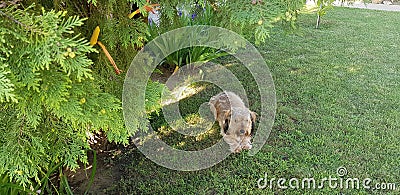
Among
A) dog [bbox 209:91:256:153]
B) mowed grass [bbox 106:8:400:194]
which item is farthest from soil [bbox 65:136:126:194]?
dog [bbox 209:91:256:153]

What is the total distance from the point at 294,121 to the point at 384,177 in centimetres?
87

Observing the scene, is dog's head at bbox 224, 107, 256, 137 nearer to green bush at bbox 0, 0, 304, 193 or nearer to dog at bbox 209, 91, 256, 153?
dog at bbox 209, 91, 256, 153

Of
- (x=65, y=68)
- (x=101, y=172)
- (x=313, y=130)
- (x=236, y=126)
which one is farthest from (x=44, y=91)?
(x=313, y=130)

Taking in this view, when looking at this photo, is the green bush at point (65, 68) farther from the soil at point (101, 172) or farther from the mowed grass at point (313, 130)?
the soil at point (101, 172)

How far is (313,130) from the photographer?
2.83 meters

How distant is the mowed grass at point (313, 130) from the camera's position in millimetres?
2268

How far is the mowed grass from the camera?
7.44ft

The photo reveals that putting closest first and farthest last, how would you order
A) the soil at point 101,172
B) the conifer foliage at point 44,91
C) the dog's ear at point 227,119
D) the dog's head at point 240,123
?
1. the conifer foliage at point 44,91
2. the soil at point 101,172
3. the dog's head at point 240,123
4. the dog's ear at point 227,119

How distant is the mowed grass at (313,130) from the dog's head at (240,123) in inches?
6.7

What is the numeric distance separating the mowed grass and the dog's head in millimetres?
169

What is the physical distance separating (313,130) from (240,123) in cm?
71

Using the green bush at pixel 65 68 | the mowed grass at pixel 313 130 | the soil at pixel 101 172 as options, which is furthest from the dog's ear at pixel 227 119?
the green bush at pixel 65 68

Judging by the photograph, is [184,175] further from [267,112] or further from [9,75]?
[9,75]

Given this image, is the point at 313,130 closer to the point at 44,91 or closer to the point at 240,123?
the point at 240,123
